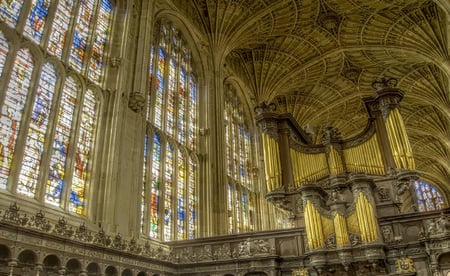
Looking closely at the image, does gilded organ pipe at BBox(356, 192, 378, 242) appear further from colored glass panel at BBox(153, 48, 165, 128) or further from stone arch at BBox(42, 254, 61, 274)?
colored glass panel at BBox(153, 48, 165, 128)

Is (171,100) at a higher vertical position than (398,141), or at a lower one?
higher

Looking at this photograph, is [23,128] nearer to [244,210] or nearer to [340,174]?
[340,174]

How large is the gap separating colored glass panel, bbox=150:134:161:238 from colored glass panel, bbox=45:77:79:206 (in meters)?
4.29

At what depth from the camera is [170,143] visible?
1831 centimetres

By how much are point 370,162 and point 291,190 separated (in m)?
3.77

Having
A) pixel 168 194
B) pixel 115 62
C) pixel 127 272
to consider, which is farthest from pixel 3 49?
pixel 168 194

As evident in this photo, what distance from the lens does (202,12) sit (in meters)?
23.6

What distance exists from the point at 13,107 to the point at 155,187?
6.61 metres

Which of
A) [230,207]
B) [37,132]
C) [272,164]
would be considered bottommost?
[37,132]

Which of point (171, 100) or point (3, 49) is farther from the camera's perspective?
point (171, 100)

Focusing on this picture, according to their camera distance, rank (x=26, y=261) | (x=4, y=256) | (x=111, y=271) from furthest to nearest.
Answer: (x=111, y=271) → (x=26, y=261) → (x=4, y=256)

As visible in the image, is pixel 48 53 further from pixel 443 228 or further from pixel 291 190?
pixel 443 228

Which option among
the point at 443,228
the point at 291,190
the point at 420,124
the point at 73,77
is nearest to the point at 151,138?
the point at 73,77

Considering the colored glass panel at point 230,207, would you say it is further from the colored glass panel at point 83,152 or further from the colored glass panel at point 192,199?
the colored glass panel at point 83,152
